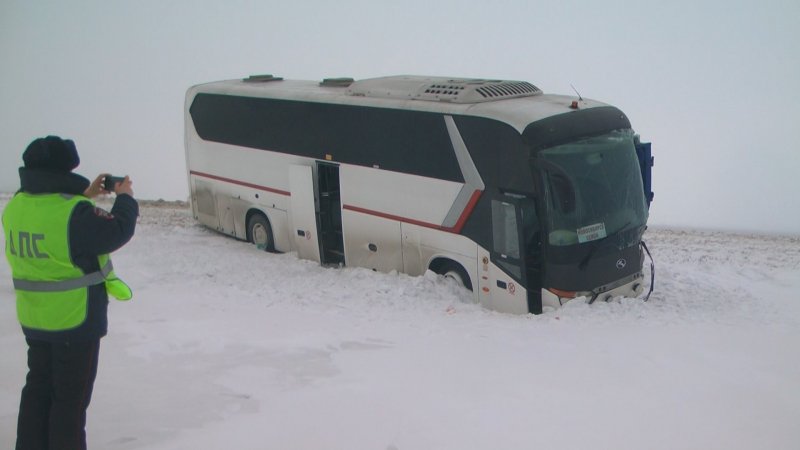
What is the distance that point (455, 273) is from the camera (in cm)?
978

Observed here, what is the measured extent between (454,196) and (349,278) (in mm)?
1988

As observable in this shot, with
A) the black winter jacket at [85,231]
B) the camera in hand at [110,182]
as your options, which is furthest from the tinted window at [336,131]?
the black winter jacket at [85,231]

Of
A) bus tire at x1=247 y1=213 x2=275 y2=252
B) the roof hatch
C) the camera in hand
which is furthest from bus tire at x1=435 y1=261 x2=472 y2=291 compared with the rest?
the camera in hand

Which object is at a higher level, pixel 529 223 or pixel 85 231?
pixel 85 231

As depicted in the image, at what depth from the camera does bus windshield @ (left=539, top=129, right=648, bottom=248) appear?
853cm

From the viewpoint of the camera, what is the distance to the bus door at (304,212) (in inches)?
458

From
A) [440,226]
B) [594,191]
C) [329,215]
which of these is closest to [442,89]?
[440,226]

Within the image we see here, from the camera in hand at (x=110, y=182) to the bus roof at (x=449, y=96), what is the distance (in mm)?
5233

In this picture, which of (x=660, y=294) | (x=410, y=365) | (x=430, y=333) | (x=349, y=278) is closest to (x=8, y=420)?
(x=410, y=365)

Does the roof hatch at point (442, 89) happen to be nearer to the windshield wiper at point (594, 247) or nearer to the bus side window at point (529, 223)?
the bus side window at point (529, 223)

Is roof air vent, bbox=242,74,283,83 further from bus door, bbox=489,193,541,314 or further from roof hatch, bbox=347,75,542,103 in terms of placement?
bus door, bbox=489,193,541,314

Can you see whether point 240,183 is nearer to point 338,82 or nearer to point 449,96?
point 338,82

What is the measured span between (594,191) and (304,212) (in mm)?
4817

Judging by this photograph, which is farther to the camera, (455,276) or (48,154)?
(455,276)
